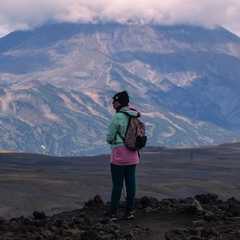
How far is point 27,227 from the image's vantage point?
14547 mm

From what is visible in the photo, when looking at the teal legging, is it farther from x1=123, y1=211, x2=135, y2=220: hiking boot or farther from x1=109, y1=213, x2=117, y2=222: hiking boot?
x1=109, y1=213, x2=117, y2=222: hiking boot

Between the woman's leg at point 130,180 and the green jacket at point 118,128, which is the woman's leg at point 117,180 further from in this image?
the green jacket at point 118,128

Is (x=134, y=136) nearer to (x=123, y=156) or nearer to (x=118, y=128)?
(x=118, y=128)

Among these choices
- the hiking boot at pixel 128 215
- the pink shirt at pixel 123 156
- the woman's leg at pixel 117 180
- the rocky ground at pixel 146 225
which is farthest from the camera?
the hiking boot at pixel 128 215

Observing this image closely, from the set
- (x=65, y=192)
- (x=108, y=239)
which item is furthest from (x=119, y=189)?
(x=65, y=192)

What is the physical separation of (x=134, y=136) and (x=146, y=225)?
1.83m

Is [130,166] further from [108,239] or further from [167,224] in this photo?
[108,239]

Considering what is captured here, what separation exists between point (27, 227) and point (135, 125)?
3.11 metres

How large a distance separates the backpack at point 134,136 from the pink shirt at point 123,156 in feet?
0.41

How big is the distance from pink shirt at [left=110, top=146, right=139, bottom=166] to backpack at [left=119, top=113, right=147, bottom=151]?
0.13 m

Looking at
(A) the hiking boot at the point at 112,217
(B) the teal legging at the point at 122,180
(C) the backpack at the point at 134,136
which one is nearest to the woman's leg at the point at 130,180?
(B) the teal legging at the point at 122,180

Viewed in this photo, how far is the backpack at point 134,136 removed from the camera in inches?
619

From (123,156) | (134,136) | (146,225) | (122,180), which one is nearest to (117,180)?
(122,180)

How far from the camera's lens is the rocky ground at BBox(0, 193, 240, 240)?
43.6 ft
